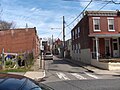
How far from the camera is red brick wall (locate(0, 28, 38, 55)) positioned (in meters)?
53.2

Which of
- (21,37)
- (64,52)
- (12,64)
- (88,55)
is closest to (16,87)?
(12,64)

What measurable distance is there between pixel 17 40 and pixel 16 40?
0.21 metres

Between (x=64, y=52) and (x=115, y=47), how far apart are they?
32117 millimetres

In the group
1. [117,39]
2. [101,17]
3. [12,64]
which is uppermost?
[101,17]

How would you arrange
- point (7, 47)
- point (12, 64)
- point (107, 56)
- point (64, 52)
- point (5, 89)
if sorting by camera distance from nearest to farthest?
point (5, 89), point (12, 64), point (107, 56), point (7, 47), point (64, 52)

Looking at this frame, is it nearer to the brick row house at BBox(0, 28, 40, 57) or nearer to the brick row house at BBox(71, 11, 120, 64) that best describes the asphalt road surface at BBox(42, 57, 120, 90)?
the brick row house at BBox(71, 11, 120, 64)

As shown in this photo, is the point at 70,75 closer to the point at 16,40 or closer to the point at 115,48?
the point at 115,48

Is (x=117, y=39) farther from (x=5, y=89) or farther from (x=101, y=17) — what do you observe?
(x=5, y=89)

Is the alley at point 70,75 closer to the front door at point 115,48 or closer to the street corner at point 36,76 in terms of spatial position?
the street corner at point 36,76

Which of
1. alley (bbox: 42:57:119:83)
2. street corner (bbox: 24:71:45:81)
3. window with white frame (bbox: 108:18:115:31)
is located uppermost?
window with white frame (bbox: 108:18:115:31)

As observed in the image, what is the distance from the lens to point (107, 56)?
111 ft

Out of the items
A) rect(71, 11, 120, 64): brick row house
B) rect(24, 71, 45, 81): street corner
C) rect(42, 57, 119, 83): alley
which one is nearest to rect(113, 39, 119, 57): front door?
rect(71, 11, 120, 64): brick row house

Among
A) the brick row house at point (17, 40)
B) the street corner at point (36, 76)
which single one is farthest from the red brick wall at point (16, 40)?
the street corner at point (36, 76)

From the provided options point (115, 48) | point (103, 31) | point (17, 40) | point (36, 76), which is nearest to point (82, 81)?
point (36, 76)
